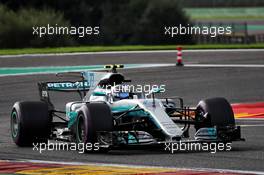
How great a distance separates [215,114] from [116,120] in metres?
1.57

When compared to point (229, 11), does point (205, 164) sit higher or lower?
lower

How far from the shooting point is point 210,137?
1468 cm

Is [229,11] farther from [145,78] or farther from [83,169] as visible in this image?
[83,169]

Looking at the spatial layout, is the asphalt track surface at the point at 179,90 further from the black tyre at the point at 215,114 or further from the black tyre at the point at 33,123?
the black tyre at the point at 215,114

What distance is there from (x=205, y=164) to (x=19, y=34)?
1385 inches

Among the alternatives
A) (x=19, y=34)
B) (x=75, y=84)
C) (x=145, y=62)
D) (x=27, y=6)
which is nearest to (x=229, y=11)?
(x=27, y=6)

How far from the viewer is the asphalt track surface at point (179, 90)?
1341 cm

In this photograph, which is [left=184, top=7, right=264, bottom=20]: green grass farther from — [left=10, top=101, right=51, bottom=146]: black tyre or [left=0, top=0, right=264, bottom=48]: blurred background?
[left=10, top=101, right=51, bottom=146]: black tyre

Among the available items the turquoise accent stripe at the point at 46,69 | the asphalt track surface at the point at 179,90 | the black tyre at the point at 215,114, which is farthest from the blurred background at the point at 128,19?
the black tyre at the point at 215,114

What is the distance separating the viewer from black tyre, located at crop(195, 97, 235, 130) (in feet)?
49.2

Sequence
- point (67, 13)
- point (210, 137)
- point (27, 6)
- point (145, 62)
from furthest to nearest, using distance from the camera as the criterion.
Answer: point (67, 13) → point (27, 6) → point (145, 62) → point (210, 137)

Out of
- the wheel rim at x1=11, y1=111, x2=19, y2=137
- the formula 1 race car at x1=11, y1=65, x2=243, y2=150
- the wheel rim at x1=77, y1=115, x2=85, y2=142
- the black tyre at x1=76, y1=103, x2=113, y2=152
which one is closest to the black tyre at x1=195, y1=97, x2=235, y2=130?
the formula 1 race car at x1=11, y1=65, x2=243, y2=150

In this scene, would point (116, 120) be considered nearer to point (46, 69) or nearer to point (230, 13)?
point (46, 69)

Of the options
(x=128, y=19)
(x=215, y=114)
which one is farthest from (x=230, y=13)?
(x=215, y=114)
